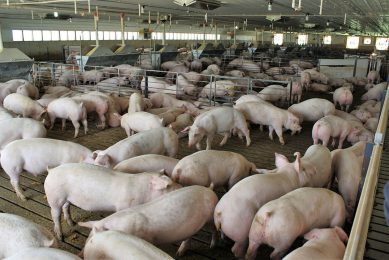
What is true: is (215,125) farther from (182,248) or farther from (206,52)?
(206,52)

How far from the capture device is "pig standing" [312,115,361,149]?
5516 mm

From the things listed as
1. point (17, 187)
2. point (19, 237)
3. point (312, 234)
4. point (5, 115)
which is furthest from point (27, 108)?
point (312, 234)

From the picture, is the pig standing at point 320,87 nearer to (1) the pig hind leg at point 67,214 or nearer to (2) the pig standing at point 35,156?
(2) the pig standing at point 35,156

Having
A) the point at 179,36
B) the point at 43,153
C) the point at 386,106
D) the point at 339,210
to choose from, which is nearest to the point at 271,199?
the point at 339,210

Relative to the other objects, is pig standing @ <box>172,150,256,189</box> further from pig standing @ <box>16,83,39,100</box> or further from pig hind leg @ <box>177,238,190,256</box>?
pig standing @ <box>16,83,39,100</box>

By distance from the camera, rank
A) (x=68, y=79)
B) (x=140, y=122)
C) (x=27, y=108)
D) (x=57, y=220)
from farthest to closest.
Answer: (x=68, y=79) < (x=27, y=108) < (x=140, y=122) < (x=57, y=220)

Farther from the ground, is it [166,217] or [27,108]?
[27,108]

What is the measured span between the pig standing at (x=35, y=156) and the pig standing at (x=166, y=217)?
142 centimetres

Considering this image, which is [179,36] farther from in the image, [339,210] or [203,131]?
[339,210]

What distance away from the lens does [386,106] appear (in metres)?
3.27

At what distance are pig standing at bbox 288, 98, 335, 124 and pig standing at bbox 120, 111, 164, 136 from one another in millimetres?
2647

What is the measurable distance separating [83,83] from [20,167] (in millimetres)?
6202

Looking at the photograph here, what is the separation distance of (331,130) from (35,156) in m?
4.13

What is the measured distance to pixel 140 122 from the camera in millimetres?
5805
